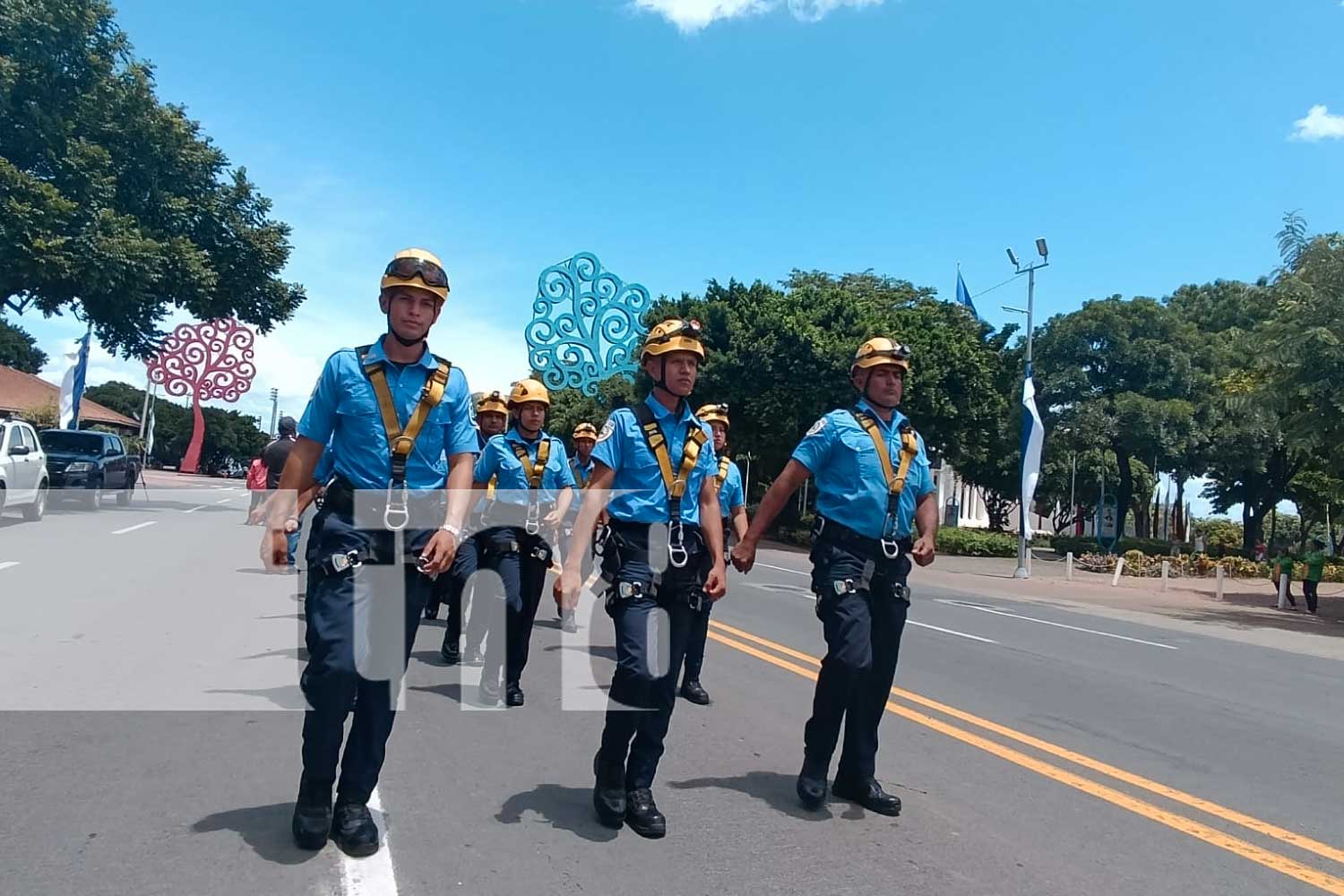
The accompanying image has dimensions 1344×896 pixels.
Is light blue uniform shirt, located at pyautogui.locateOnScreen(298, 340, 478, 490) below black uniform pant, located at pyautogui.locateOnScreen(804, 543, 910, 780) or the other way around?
the other way around

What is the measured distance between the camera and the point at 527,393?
7203 millimetres

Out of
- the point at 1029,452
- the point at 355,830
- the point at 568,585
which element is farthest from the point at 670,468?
the point at 1029,452

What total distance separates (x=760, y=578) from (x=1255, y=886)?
14648mm

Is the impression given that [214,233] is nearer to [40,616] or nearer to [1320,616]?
[40,616]

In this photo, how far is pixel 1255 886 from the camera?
13.2 feet

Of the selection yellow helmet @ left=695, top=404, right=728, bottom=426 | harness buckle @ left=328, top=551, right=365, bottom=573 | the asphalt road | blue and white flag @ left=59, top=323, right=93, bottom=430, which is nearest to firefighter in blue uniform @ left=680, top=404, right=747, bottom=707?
yellow helmet @ left=695, top=404, right=728, bottom=426

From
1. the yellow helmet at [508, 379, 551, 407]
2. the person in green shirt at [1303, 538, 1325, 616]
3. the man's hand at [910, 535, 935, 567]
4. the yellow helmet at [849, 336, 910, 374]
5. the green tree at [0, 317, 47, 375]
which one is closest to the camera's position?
the man's hand at [910, 535, 935, 567]

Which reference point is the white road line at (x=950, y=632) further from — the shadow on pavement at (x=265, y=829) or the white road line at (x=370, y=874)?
the white road line at (x=370, y=874)

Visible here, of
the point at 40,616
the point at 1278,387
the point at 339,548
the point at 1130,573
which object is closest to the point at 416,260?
the point at 339,548

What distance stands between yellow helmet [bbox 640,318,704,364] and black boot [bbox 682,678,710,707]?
310 cm

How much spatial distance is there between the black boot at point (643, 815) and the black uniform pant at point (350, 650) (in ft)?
3.28

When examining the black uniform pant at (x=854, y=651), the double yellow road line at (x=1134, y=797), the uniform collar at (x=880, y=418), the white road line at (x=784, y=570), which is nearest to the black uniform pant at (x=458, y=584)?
the black uniform pant at (x=854, y=651)

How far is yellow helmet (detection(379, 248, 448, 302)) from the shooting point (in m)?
3.98

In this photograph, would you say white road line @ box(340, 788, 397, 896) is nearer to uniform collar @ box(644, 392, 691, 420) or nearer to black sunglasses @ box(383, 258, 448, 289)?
uniform collar @ box(644, 392, 691, 420)
